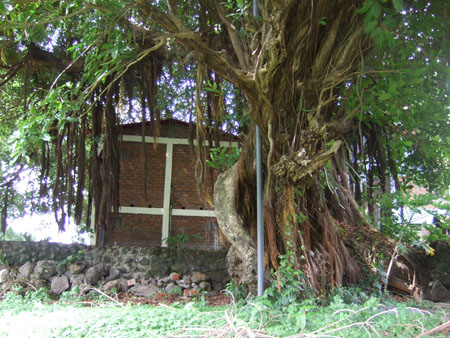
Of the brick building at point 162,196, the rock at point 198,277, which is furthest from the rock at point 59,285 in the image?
the brick building at point 162,196

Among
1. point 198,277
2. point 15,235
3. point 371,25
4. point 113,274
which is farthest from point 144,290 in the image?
point 15,235

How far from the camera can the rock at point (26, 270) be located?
20.7 feet

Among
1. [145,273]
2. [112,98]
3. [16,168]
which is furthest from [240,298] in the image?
[16,168]

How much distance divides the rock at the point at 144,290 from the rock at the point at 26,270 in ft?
5.80

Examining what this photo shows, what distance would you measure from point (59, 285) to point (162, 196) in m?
3.53

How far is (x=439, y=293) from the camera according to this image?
558 cm

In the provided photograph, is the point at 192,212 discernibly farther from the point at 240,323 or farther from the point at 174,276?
the point at 240,323

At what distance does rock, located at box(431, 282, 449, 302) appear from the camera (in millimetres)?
5559

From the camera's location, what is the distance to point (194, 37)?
4.09m

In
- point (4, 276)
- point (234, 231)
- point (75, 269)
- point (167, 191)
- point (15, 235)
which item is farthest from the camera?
point (15, 235)

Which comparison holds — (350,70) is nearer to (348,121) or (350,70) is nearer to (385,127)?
(348,121)

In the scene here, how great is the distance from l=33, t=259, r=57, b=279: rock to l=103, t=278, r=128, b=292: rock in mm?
1049

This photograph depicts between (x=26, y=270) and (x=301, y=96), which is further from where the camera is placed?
(x=26, y=270)

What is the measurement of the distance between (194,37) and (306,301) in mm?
3167
